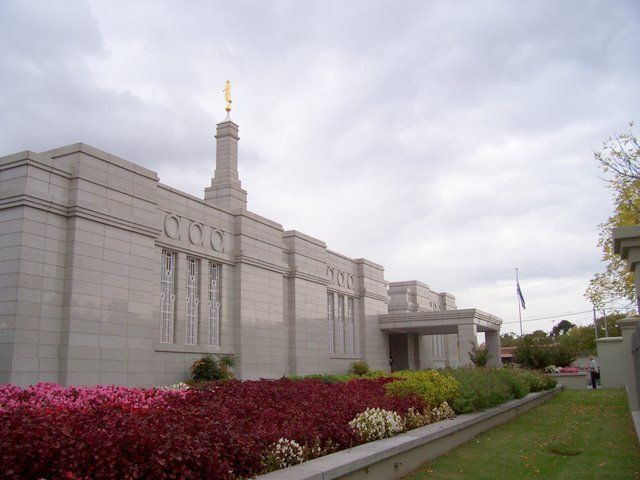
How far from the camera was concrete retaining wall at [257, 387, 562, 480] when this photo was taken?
6.20 metres

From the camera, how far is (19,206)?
13.9m

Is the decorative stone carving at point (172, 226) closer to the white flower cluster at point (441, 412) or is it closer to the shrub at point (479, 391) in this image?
the shrub at point (479, 391)

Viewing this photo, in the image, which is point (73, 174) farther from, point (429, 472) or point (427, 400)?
point (429, 472)

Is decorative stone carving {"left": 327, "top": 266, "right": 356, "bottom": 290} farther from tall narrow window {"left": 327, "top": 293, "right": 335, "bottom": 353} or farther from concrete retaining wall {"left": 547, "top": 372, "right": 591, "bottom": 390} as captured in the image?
concrete retaining wall {"left": 547, "top": 372, "right": 591, "bottom": 390}

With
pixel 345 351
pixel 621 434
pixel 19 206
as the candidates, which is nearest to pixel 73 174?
pixel 19 206

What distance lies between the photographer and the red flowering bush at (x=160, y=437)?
198 inches

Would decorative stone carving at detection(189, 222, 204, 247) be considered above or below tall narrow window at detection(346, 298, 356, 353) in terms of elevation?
above

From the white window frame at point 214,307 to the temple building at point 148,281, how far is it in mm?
47

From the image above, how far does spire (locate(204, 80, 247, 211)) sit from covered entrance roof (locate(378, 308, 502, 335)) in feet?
38.1

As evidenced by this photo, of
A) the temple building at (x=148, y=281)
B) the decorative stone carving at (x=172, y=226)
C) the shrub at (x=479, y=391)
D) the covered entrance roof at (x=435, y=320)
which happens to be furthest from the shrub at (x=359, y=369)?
the shrub at (x=479, y=391)

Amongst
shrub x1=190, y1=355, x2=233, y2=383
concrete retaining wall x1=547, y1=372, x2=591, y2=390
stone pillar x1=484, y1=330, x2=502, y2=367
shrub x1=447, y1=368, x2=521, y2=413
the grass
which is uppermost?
stone pillar x1=484, y1=330, x2=502, y2=367

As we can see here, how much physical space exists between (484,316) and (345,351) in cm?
805

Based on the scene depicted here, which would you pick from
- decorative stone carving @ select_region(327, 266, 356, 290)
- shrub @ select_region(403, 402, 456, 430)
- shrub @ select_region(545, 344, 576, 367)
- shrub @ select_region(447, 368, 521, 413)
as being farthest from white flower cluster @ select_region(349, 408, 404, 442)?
shrub @ select_region(545, 344, 576, 367)

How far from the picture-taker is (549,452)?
991cm
